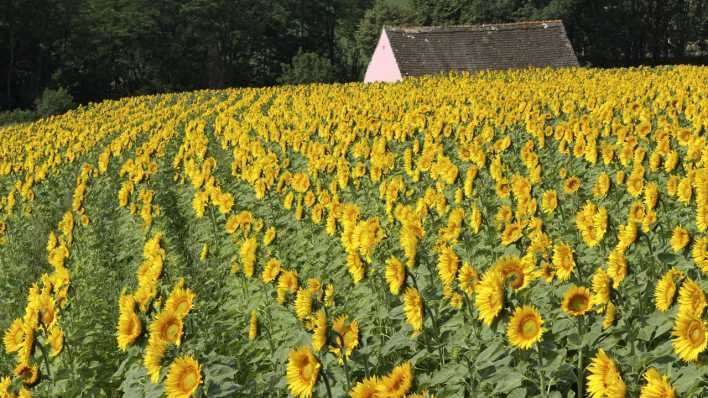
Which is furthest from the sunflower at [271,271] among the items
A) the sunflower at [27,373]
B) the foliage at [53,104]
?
the foliage at [53,104]

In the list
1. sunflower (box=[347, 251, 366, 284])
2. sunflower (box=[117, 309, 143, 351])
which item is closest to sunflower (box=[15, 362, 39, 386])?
sunflower (box=[117, 309, 143, 351])

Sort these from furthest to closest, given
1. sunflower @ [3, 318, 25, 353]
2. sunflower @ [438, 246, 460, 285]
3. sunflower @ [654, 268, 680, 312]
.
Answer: sunflower @ [3, 318, 25, 353] → sunflower @ [438, 246, 460, 285] → sunflower @ [654, 268, 680, 312]

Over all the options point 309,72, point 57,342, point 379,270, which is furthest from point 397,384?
point 309,72

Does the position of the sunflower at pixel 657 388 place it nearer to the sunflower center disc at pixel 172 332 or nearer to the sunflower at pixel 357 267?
the sunflower center disc at pixel 172 332

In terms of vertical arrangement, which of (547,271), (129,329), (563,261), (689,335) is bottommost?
(563,261)

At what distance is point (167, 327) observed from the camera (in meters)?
3.80

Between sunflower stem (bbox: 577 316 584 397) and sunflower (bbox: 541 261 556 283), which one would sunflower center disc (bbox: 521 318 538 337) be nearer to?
sunflower stem (bbox: 577 316 584 397)

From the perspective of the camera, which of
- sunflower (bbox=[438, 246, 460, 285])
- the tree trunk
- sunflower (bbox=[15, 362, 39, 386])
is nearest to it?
sunflower (bbox=[15, 362, 39, 386])

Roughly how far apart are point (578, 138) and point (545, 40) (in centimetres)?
3088

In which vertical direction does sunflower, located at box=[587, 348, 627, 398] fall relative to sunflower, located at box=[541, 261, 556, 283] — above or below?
above

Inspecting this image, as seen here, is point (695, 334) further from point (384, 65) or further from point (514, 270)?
point (384, 65)

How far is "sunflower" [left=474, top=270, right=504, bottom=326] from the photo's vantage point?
3.16m

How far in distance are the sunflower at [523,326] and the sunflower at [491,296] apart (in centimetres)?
8

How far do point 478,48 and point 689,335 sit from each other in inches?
1397
